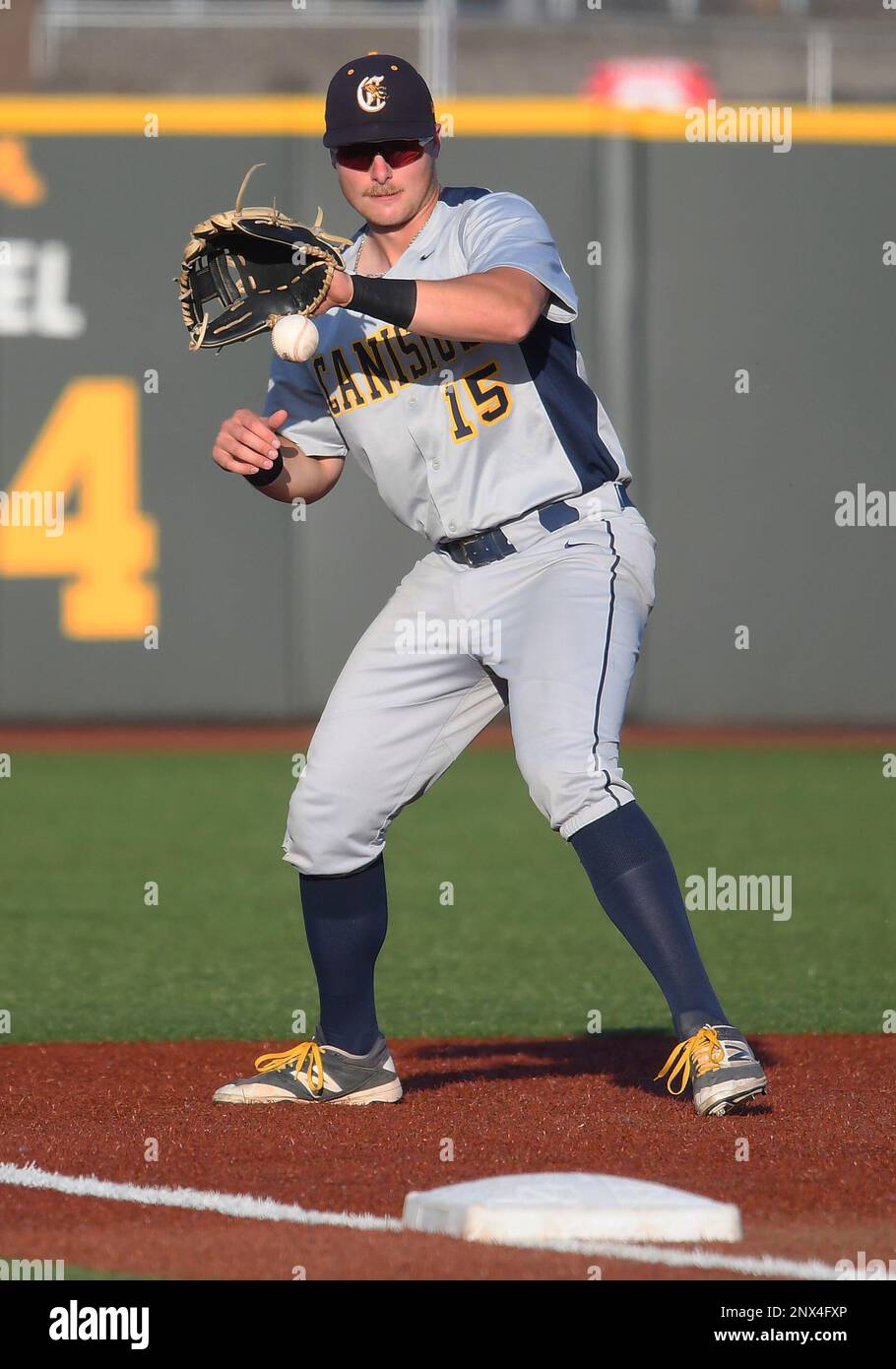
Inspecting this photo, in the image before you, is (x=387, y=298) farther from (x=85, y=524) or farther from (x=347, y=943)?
(x=85, y=524)

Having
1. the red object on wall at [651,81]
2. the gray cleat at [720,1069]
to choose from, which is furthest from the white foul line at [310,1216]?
the red object on wall at [651,81]

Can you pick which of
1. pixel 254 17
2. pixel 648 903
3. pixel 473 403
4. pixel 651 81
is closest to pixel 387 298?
pixel 473 403

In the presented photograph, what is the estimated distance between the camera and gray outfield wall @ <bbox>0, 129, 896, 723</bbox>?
1379 centimetres

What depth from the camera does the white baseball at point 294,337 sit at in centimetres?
397

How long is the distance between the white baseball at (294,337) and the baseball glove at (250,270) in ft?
0.13

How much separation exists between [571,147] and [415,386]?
10.1 metres

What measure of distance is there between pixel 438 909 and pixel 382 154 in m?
3.93

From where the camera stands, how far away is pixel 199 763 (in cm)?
1257

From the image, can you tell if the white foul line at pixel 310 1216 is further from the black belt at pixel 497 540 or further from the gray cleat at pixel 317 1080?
the black belt at pixel 497 540

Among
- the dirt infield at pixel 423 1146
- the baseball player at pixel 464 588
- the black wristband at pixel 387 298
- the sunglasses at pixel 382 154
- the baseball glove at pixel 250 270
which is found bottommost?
the dirt infield at pixel 423 1146

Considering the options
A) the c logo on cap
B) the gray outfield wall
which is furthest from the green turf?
the c logo on cap
